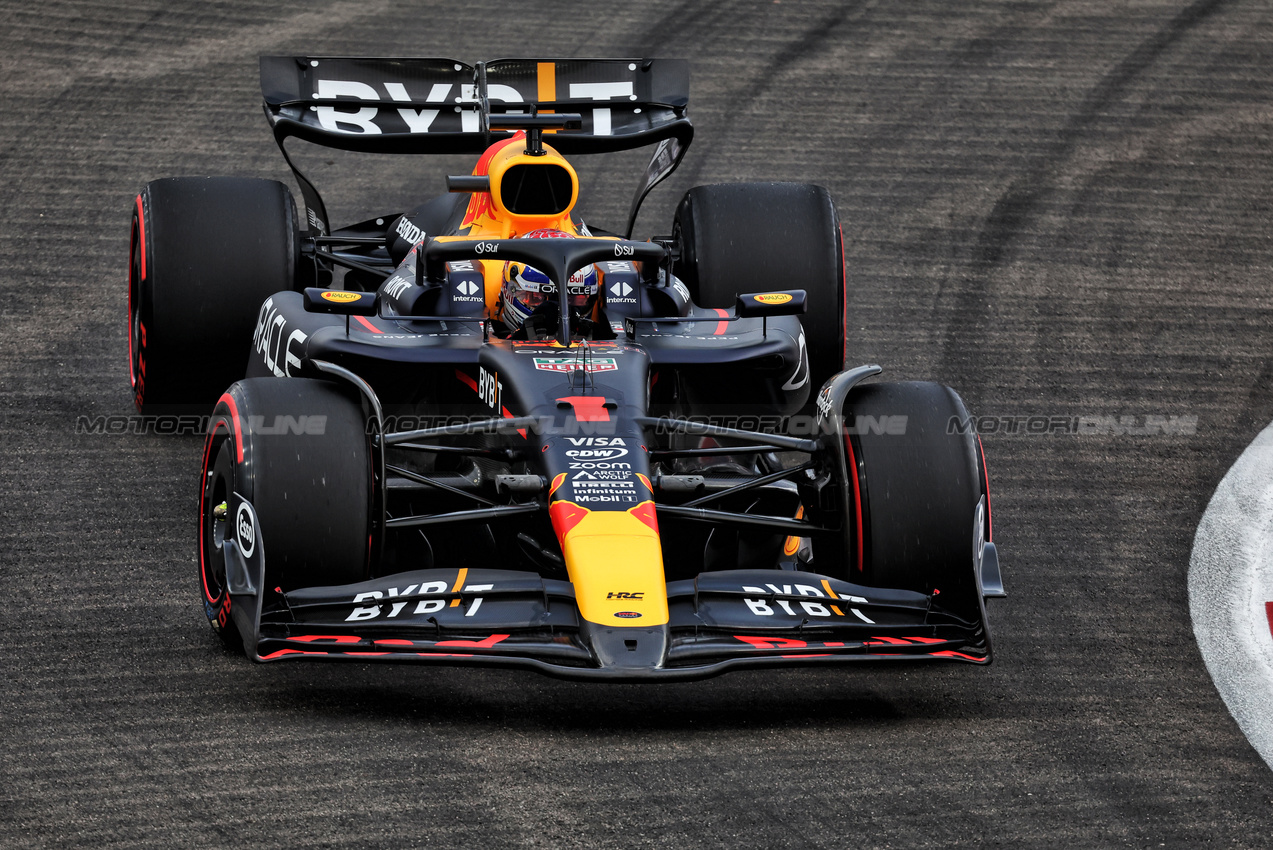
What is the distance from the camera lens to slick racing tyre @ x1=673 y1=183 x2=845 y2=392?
8.25 metres

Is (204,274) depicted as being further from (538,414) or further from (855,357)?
(855,357)

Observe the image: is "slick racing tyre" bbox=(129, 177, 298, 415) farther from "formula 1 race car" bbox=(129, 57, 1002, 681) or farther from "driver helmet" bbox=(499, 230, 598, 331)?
"driver helmet" bbox=(499, 230, 598, 331)

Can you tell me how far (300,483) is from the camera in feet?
18.3

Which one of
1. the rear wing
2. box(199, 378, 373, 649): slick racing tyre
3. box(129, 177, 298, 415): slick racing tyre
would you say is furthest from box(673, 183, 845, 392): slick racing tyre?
box(199, 378, 373, 649): slick racing tyre

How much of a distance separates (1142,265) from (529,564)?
6231 millimetres

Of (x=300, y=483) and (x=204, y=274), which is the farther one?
(x=204, y=274)

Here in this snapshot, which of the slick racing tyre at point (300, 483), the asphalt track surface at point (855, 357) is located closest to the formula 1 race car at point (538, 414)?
the slick racing tyre at point (300, 483)

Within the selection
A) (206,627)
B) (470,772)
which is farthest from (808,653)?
(206,627)

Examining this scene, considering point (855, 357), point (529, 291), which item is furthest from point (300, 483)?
point (855, 357)

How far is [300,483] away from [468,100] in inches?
156

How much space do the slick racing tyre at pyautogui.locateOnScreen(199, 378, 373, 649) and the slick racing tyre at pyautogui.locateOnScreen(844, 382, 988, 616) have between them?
1.80 metres

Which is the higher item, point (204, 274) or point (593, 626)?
point (204, 274)

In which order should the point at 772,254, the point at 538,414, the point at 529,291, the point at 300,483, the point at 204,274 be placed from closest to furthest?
the point at 300,483 → the point at 538,414 → the point at 529,291 → the point at 204,274 → the point at 772,254

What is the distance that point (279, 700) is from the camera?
5.68m
